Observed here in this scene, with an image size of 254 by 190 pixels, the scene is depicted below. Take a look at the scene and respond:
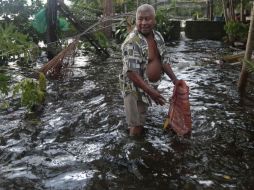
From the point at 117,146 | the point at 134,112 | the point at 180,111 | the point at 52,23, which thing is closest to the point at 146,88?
the point at 134,112

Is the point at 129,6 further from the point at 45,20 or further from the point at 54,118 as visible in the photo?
the point at 54,118

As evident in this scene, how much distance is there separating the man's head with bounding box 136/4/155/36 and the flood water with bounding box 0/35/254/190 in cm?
154

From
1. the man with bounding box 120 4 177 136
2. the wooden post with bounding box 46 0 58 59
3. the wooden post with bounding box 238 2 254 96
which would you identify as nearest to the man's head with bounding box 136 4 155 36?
the man with bounding box 120 4 177 136

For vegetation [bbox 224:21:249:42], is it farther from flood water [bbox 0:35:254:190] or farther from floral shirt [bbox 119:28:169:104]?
floral shirt [bbox 119:28:169:104]

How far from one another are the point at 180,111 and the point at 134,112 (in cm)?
60

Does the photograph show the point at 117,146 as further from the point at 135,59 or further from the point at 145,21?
the point at 145,21

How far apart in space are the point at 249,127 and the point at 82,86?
4170 millimetres

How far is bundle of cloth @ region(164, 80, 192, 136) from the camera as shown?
488cm

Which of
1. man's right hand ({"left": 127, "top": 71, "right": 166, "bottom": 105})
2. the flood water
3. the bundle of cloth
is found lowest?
the flood water

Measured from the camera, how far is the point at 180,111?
496 cm

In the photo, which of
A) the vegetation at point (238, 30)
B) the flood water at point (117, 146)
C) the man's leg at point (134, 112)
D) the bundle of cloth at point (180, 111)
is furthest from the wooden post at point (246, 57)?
the vegetation at point (238, 30)

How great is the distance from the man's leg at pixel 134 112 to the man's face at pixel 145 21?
2.75 ft

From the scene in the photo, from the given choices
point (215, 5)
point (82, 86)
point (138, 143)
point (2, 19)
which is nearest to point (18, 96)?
point (82, 86)

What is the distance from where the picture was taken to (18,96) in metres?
7.81
